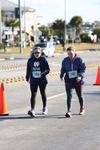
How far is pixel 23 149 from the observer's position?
992cm

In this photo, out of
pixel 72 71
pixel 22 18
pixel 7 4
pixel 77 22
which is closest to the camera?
pixel 72 71

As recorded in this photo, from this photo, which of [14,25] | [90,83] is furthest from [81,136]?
[14,25]

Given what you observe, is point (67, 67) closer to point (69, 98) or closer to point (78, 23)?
point (69, 98)

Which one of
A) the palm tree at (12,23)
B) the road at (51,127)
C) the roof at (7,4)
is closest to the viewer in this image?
the road at (51,127)

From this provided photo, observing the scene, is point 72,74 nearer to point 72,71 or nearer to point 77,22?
point 72,71

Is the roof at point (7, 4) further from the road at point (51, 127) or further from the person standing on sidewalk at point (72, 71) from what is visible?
the person standing on sidewalk at point (72, 71)

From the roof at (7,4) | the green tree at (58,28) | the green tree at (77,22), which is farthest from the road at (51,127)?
the green tree at (58,28)

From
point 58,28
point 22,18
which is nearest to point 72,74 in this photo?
point 22,18

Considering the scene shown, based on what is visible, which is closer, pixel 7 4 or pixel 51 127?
pixel 51 127

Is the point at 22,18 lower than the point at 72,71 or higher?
lower

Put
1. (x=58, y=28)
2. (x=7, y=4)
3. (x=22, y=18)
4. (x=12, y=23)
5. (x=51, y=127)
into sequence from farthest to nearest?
1. (x=58, y=28)
2. (x=7, y=4)
3. (x=22, y=18)
4. (x=12, y=23)
5. (x=51, y=127)

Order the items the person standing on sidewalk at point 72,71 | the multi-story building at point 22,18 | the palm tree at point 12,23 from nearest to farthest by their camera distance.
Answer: the person standing on sidewalk at point 72,71 → the palm tree at point 12,23 → the multi-story building at point 22,18

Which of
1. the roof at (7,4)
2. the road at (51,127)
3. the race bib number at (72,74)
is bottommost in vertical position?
the road at (51,127)

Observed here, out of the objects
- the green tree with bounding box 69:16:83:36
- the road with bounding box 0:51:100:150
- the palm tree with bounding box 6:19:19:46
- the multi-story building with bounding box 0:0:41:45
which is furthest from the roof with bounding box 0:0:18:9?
the road with bounding box 0:51:100:150
